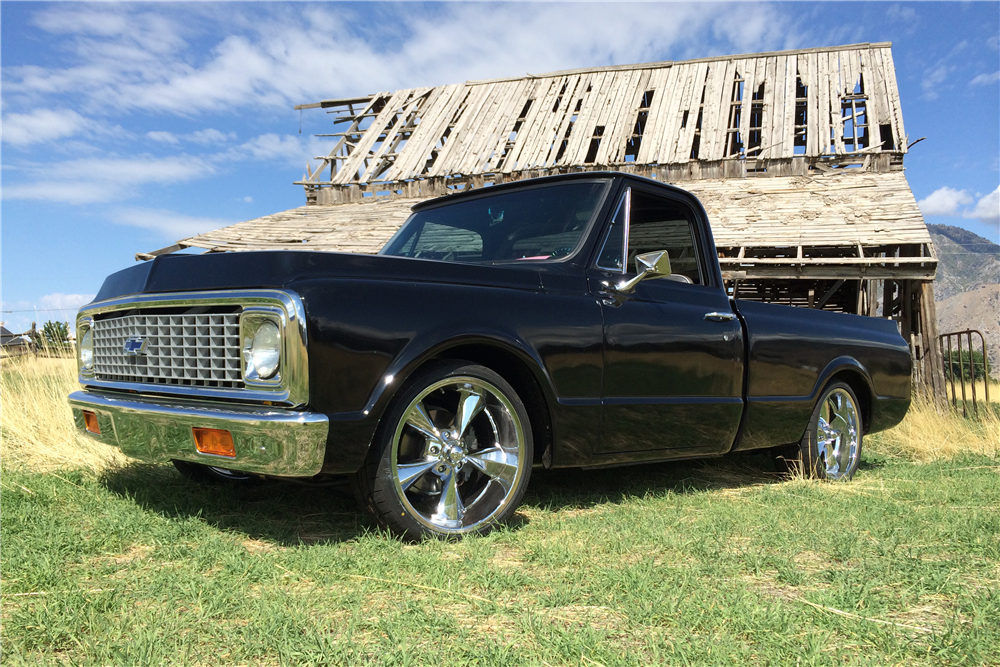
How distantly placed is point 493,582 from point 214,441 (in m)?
1.17

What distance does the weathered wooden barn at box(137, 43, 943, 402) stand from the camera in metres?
12.6

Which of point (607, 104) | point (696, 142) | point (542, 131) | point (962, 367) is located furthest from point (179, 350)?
point (607, 104)

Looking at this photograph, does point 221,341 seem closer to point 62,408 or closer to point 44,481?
point 44,481

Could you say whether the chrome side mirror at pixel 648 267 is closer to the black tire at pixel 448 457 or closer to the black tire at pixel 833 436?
the black tire at pixel 448 457

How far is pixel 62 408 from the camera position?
6168 mm

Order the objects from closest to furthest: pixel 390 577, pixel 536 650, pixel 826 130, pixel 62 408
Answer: pixel 536 650 → pixel 390 577 → pixel 62 408 → pixel 826 130

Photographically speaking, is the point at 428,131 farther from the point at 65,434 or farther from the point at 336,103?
the point at 65,434

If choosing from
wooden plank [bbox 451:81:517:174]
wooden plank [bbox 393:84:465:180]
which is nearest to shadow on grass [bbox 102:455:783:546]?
wooden plank [bbox 451:81:517:174]

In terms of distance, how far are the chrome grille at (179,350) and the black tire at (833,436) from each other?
13.0ft

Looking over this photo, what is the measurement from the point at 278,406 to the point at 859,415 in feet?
15.2

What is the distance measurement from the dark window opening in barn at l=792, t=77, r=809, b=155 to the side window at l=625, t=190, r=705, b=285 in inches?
539

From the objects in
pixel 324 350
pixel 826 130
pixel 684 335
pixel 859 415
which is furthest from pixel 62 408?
pixel 826 130

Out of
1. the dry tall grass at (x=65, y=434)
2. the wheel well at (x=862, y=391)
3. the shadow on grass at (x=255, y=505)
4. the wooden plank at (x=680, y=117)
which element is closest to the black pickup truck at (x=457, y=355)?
the shadow on grass at (x=255, y=505)

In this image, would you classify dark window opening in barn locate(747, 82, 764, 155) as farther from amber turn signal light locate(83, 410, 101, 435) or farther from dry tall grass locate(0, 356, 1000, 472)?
amber turn signal light locate(83, 410, 101, 435)
